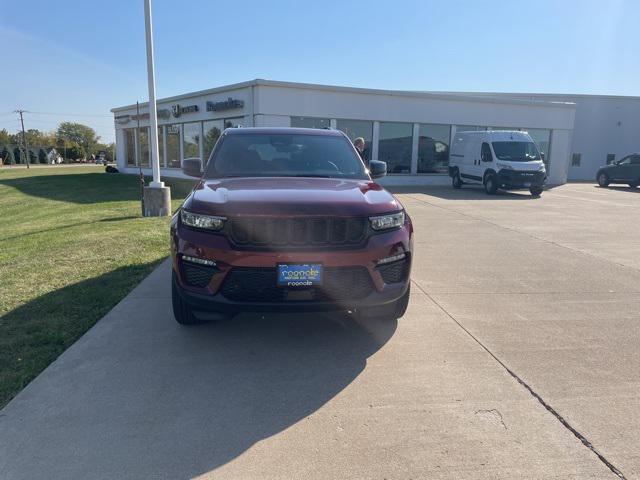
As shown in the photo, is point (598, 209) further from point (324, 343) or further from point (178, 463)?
point (178, 463)

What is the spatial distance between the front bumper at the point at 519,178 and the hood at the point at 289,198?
48.8ft

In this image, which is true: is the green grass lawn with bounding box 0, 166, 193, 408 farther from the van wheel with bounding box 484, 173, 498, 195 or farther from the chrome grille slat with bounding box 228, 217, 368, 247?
the van wheel with bounding box 484, 173, 498, 195

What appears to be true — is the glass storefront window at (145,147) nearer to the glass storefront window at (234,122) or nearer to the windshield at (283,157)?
the glass storefront window at (234,122)

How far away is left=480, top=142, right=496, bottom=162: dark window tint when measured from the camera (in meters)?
18.7

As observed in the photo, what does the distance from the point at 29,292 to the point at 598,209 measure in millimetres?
14716

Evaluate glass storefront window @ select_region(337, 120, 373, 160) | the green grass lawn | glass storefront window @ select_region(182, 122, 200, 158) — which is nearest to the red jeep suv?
the green grass lawn

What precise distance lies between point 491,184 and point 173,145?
17.7 meters

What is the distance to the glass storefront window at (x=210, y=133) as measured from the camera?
23516mm

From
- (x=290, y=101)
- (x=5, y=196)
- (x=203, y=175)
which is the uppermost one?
(x=290, y=101)

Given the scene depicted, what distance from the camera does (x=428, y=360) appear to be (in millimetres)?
3770

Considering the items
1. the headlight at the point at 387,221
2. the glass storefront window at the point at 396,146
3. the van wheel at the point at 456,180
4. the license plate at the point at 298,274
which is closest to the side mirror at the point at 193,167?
→ the license plate at the point at 298,274

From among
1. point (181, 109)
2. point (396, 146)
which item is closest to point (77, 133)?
point (181, 109)

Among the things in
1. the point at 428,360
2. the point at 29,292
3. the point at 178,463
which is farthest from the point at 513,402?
the point at 29,292

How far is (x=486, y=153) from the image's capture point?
18984 mm
